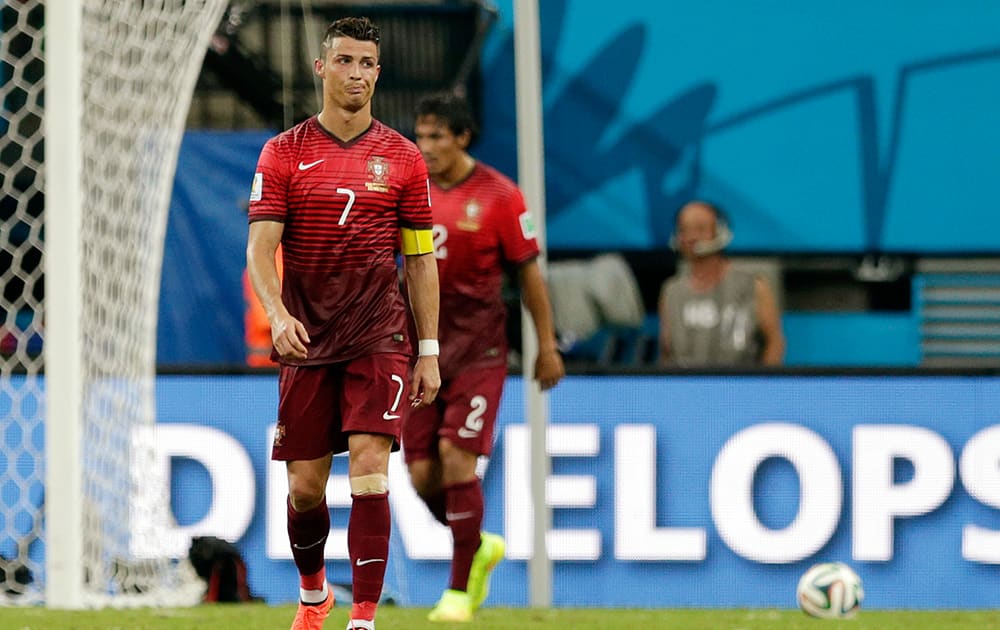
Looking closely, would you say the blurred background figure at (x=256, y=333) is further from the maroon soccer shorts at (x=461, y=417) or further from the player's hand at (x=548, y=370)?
the player's hand at (x=548, y=370)

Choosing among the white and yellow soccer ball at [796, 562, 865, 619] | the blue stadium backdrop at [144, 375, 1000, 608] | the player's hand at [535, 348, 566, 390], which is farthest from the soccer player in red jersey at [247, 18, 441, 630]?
the blue stadium backdrop at [144, 375, 1000, 608]

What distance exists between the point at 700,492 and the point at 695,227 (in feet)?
5.99

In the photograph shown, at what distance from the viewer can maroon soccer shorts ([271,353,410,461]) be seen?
21.6 feet

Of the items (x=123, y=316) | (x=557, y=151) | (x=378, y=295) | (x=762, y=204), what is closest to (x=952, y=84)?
(x=762, y=204)

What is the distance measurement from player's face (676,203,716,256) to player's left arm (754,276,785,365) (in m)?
0.41

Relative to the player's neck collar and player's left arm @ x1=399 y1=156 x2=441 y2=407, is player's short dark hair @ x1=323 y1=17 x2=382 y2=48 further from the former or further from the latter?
player's left arm @ x1=399 y1=156 x2=441 y2=407

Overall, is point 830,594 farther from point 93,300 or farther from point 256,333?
point 256,333

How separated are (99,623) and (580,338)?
566cm

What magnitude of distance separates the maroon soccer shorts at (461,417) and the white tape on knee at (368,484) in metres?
1.99

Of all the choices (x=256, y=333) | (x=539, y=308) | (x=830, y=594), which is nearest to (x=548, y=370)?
(x=539, y=308)

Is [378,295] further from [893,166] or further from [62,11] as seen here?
[893,166]

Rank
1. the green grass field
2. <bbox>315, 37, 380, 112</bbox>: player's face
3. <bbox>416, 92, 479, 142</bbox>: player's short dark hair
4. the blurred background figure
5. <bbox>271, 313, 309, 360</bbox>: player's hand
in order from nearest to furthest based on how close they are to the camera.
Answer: <bbox>271, 313, 309, 360</bbox>: player's hand < <bbox>315, 37, 380, 112</bbox>: player's face < the green grass field < <bbox>416, 92, 479, 142</bbox>: player's short dark hair < the blurred background figure

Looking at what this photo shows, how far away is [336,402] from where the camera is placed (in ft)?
22.1

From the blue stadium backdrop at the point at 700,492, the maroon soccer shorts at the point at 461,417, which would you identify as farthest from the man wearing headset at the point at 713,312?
the maroon soccer shorts at the point at 461,417
